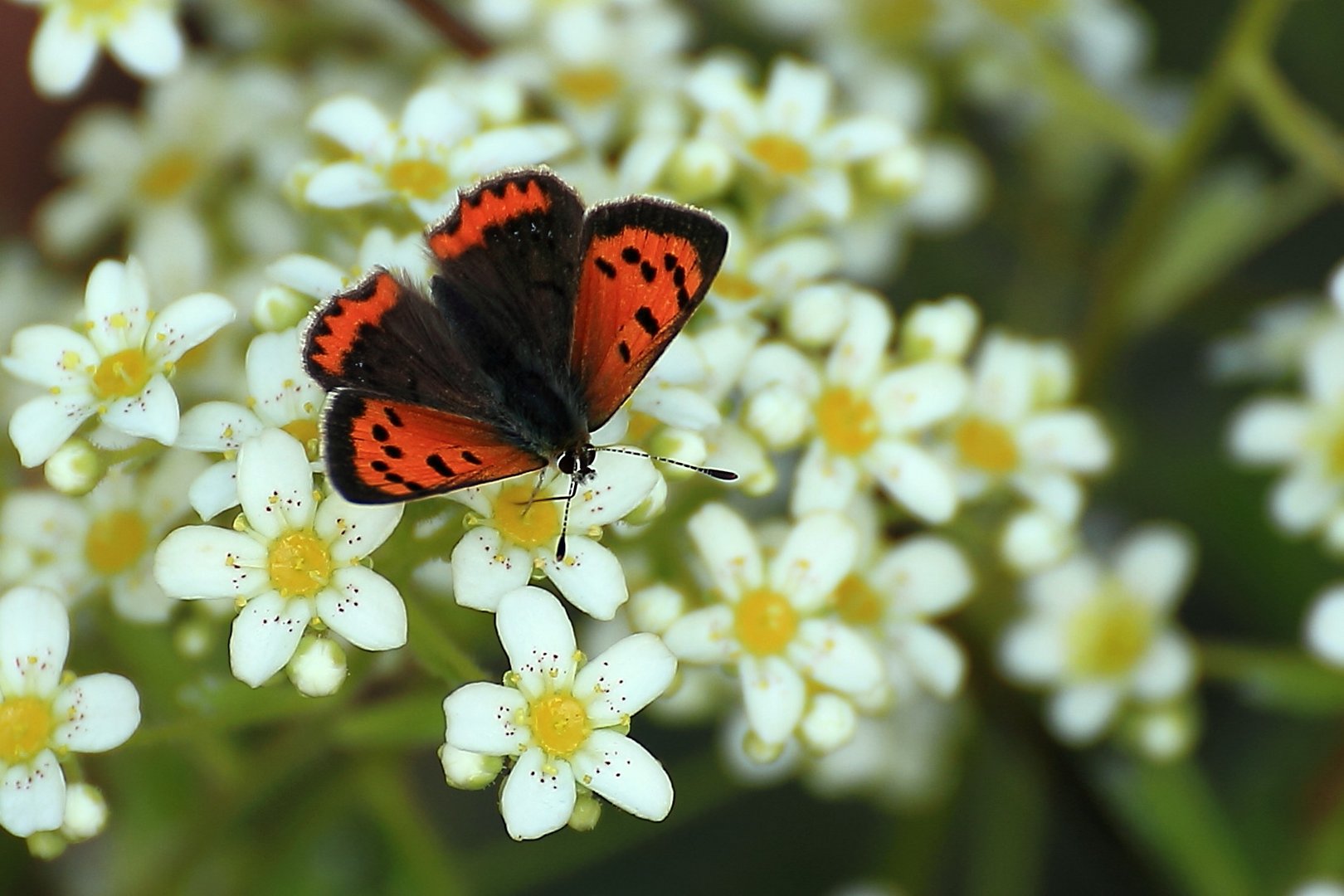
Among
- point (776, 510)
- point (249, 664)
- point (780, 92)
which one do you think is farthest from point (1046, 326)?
point (249, 664)

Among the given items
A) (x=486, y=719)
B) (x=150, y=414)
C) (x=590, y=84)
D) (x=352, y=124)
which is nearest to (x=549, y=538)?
(x=486, y=719)

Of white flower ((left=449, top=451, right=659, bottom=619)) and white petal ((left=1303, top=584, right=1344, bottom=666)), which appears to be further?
white petal ((left=1303, top=584, right=1344, bottom=666))

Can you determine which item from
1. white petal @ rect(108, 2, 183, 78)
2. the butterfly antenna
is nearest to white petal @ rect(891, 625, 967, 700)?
the butterfly antenna

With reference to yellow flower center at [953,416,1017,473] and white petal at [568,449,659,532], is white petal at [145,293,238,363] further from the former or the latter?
yellow flower center at [953,416,1017,473]

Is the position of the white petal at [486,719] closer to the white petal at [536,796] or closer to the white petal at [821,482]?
the white petal at [536,796]

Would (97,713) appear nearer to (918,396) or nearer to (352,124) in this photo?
(352,124)

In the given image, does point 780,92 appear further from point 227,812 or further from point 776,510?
point 227,812

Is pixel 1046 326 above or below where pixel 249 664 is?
above
